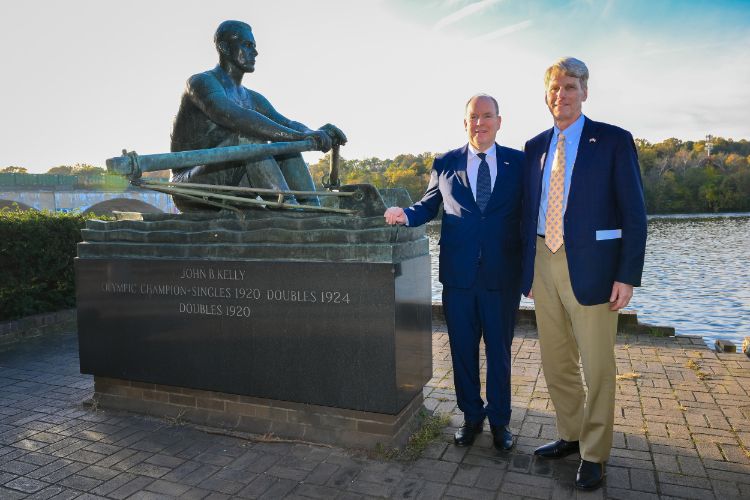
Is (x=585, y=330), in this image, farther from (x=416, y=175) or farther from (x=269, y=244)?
(x=416, y=175)

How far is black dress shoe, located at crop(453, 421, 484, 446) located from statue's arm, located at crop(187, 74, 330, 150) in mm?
2156

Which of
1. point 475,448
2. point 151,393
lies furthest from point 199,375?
point 475,448

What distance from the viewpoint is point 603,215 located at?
2.96 meters

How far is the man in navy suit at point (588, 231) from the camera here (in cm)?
292

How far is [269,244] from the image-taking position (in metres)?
3.82

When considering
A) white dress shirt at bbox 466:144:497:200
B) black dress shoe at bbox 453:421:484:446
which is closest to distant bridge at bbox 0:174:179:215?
white dress shirt at bbox 466:144:497:200

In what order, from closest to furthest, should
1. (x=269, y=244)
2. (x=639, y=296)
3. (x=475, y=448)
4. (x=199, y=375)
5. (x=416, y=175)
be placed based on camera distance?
(x=475, y=448) → (x=269, y=244) → (x=199, y=375) → (x=639, y=296) → (x=416, y=175)

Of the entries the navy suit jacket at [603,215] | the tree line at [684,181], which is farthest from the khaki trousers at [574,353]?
the tree line at [684,181]

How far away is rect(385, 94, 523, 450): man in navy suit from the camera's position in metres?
3.41

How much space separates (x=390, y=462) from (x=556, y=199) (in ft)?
5.95

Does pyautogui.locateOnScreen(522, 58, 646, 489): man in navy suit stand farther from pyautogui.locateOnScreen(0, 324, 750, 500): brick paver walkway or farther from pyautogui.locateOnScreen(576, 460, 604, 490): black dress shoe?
pyautogui.locateOnScreen(0, 324, 750, 500): brick paver walkway

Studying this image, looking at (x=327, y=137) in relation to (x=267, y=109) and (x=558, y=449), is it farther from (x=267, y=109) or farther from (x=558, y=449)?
(x=558, y=449)

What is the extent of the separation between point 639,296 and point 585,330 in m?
12.9

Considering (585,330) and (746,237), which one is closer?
(585,330)
